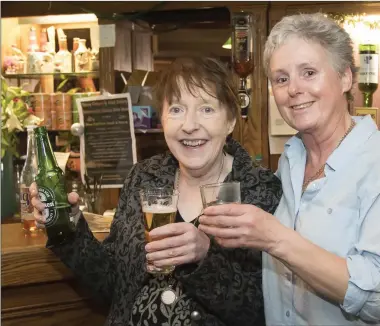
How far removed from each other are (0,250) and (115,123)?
61.2 inches

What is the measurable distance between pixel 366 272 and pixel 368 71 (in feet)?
6.31

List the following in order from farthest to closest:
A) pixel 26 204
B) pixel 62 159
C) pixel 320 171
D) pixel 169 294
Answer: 1. pixel 62 159
2. pixel 26 204
3. pixel 169 294
4. pixel 320 171

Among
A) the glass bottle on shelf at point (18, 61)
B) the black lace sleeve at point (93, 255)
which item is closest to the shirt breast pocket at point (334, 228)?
the black lace sleeve at point (93, 255)

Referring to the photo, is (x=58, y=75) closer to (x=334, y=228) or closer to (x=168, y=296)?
(x=168, y=296)

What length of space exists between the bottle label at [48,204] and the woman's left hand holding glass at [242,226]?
602 mm

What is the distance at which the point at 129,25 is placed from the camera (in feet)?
11.4

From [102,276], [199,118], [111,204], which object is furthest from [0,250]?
[111,204]

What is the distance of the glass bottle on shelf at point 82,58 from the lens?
3.80 meters

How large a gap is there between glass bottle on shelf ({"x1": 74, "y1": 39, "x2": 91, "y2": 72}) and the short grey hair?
95.3 inches

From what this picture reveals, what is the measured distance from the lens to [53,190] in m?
1.77

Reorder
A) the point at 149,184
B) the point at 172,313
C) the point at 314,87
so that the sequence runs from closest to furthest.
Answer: the point at 314,87
the point at 172,313
the point at 149,184

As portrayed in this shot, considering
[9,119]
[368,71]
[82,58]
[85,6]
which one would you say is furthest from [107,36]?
[368,71]

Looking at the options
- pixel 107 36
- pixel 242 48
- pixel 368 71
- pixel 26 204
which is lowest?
pixel 26 204

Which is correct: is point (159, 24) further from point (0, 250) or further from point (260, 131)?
point (0, 250)
